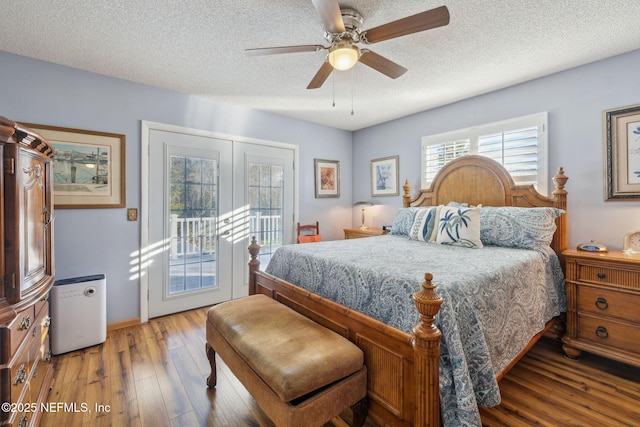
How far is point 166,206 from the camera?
313cm

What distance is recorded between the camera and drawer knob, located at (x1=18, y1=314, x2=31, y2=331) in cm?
137

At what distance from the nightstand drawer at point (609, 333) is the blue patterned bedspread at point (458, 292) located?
0.19m

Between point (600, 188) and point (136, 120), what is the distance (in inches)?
176

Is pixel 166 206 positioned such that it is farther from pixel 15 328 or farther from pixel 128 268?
pixel 15 328

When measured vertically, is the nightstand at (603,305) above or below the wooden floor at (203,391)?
above

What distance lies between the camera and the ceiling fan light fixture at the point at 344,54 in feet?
5.85

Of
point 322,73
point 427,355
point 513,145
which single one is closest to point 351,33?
point 322,73

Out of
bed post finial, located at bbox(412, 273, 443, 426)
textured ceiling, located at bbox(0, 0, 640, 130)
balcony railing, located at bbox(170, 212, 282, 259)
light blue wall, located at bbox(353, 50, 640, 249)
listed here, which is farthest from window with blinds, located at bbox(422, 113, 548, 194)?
balcony railing, located at bbox(170, 212, 282, 259)

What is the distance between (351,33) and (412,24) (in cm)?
46

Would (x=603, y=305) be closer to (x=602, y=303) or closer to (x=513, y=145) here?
(x=602, y=303)

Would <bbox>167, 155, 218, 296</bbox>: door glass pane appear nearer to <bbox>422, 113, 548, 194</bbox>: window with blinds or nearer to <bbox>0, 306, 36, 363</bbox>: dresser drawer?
<bbox>0, 306, 36, 363</bbox>: dresser drawer

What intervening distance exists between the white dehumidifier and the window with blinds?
4.01m

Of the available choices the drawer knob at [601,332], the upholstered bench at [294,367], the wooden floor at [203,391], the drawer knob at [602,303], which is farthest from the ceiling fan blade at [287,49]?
the drawer knob at [601,332]

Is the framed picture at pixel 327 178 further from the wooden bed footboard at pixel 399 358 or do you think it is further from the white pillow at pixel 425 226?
the wooden bed footboard at pixel 399 358
